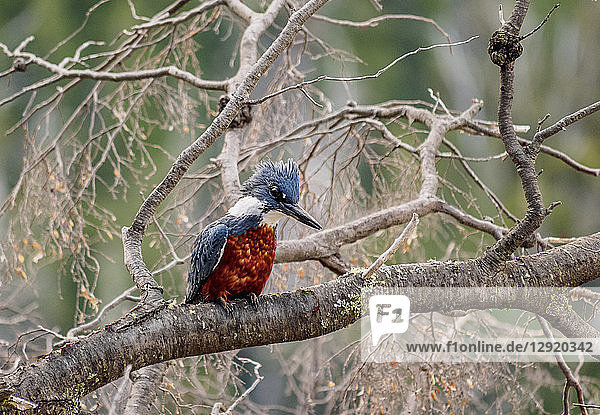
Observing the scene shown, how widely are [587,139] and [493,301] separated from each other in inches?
136

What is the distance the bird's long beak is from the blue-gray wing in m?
0.11

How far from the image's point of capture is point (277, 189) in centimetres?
101

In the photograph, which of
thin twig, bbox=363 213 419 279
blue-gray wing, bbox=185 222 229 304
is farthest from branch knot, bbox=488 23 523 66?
blue-gray wing, bbox=185 222 229 304

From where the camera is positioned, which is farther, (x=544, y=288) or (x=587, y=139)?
(x=587, y=139)

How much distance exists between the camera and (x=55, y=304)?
374 cm

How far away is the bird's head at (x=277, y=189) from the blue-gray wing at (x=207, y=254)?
8 centimetres

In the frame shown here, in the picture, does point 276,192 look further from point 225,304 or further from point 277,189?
point 225,304

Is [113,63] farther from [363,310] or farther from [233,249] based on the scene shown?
[363,310]

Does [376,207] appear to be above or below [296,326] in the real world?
above

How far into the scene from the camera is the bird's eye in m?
1.01

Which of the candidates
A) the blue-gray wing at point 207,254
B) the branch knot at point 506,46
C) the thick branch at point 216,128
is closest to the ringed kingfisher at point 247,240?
the blue-gray wing at point 207,254

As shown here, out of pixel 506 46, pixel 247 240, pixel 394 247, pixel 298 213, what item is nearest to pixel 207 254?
pixel 247 240

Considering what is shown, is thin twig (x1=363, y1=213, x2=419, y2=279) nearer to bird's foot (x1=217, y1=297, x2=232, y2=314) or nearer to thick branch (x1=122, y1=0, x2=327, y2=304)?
bird's foot (x1=217, y1=297, x2=232, y2=314)

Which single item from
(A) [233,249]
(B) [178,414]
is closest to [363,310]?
(A) [233,249]
